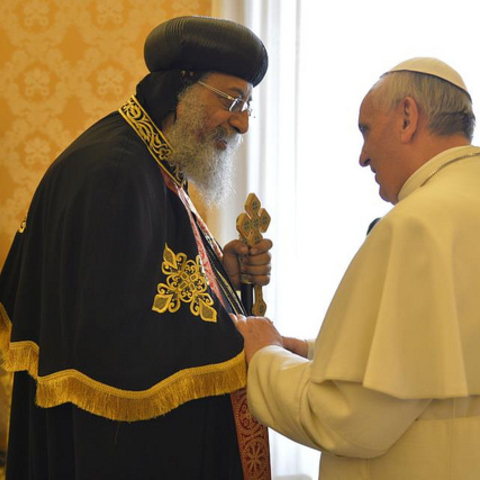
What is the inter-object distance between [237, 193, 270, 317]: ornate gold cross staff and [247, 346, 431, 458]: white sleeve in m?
0.72

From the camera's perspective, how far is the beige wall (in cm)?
386

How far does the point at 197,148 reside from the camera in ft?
7.47

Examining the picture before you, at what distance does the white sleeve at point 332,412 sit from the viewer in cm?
150

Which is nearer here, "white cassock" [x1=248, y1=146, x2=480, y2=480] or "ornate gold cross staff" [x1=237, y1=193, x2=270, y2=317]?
"white cassock" [x1=248, y1=146, x2=480, y2=480]

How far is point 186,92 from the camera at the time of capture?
7.42ft

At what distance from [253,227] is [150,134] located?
0.57 m

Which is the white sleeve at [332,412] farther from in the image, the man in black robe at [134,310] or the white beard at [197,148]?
the white beard at [197,148]

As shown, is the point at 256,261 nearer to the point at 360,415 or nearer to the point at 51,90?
the point at 360,415

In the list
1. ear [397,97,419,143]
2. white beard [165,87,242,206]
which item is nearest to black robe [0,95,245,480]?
white beard [165,87,242,206]

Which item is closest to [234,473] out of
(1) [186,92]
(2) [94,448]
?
(2) [94,448]

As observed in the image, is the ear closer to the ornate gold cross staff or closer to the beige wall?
the ornate gold cross staff

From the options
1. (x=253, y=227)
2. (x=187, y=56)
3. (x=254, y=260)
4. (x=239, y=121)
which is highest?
(x=187, y=56)

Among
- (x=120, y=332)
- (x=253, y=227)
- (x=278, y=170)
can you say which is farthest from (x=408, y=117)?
(x=278, y=170)

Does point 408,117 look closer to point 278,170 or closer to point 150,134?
point 150,134
